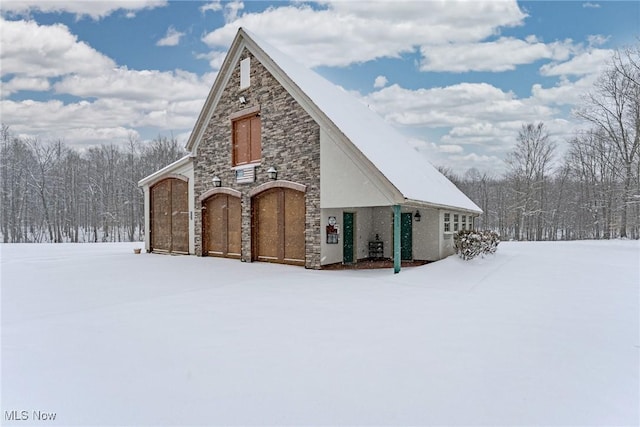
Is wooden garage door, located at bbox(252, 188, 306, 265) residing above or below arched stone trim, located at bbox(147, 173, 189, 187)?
below

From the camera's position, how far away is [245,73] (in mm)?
14227

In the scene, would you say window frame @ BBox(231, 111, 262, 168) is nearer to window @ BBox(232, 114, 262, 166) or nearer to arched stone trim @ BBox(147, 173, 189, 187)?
window @ BBox(232, 114, 262, 166)

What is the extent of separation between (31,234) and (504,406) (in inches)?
1666

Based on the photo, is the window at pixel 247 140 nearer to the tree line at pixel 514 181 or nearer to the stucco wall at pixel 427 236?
the stucco wall at pixel 427 236

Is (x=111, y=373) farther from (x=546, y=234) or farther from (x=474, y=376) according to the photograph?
(x=546, y=234)

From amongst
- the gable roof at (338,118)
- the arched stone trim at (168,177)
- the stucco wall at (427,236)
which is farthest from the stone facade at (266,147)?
the stucco wall at (427,236)

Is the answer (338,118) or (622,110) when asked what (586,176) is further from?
(338,118)

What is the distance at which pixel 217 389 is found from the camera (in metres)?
3.75

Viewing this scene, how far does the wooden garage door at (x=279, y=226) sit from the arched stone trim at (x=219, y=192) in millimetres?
965

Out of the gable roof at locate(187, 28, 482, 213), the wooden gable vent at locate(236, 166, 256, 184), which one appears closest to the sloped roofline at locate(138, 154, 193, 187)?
the gable roof at locate(187, 28, 482, 213)

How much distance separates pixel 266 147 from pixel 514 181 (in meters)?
25.3

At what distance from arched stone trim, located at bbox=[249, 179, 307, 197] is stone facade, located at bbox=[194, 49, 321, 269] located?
143 millimetres

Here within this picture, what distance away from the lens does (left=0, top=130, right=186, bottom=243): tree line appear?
32.1 m

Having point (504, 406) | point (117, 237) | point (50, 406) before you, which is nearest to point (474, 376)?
point (504, 406)
